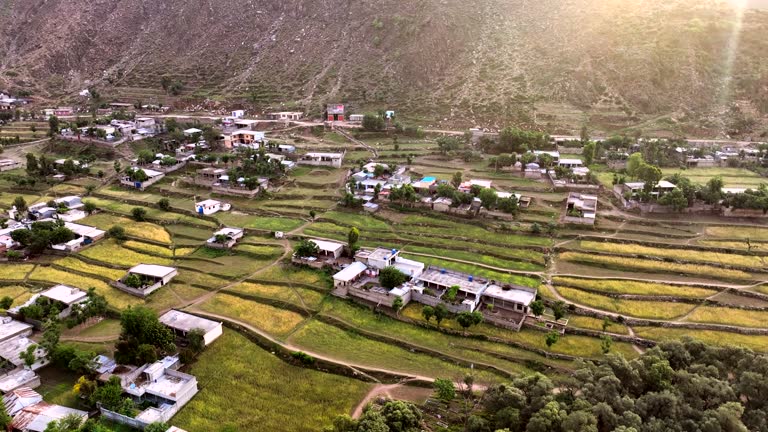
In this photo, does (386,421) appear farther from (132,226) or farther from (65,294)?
(132,226)

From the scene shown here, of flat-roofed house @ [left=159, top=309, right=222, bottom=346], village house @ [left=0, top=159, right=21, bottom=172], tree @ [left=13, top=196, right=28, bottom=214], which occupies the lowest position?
flat-roofed house @ [left=159, top=309, right=222, bottom=346]

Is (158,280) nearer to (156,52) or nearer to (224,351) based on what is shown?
(224,351)

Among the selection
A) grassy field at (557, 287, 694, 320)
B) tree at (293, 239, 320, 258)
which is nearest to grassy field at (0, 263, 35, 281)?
tree at (293, 239, 320, 258)

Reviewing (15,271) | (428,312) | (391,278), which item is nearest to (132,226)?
(15,271)

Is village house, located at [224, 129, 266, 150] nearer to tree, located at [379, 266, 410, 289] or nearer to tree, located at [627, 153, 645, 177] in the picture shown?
tree, located at [379, 266, 410, 289]

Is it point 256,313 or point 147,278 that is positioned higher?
point 147,278

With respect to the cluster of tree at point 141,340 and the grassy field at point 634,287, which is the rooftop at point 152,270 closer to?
the cluster of tree at point 141,340
